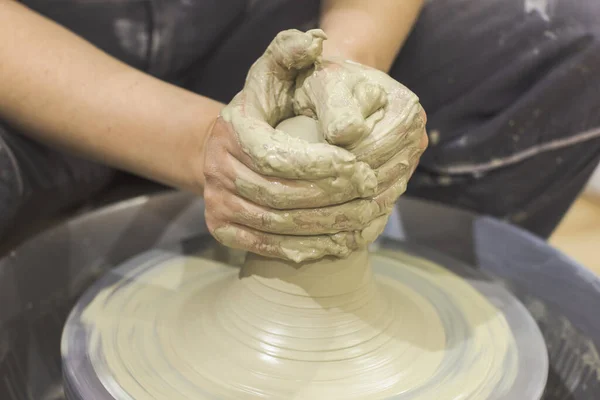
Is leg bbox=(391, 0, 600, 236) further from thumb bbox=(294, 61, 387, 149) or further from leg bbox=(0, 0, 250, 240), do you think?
thumb bbox=(294, 61, 387, 149)

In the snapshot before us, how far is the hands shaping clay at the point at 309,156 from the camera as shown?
0.73 m

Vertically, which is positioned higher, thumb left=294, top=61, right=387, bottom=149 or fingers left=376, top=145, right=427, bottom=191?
thumb left=294, top=61, right=387, bottom=149

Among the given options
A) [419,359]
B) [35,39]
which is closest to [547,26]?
[419,359]

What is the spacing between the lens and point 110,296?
104 cm

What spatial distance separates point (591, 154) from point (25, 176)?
1343 millimetres

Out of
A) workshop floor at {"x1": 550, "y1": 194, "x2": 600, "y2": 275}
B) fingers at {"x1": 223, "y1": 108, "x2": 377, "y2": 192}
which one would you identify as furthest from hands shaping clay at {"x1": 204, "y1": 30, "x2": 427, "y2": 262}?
workshop floor at {"x1": 550, "y1": 194, "x2": 600, "y2": 275}

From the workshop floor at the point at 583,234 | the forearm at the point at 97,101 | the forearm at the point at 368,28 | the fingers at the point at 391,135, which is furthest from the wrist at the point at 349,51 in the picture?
the workshop floor at the point at 583,234

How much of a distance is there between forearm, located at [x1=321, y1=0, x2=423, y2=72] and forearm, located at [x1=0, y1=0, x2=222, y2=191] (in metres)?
0.30

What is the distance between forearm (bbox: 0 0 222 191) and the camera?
1018 mm

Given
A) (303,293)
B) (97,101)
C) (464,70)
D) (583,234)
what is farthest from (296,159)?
(583,234)

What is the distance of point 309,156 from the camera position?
72 centimetres

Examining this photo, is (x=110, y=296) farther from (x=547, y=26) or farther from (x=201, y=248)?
(x=547, y=26)

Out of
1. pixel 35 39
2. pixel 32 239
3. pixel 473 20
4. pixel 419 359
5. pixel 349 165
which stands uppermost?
pixel 473 20

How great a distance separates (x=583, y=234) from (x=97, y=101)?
2.15m
